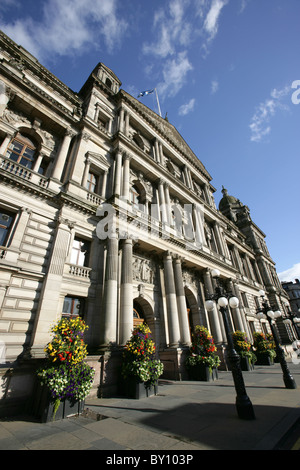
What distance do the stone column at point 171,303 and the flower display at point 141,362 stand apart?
4.41 metres

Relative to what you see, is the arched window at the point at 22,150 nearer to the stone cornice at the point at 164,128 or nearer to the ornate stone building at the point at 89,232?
the ornate stone building at the point at 89,232

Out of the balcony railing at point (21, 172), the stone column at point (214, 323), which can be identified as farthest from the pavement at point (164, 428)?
the stone column at point (214, 323)

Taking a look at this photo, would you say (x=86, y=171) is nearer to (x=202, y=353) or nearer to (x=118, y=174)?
(x=118, y=174)

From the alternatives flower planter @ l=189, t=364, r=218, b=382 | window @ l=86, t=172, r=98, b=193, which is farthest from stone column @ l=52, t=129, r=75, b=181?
flower planter @ l=189, t=364, r=218, b=382

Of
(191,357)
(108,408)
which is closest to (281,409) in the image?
(108,408)

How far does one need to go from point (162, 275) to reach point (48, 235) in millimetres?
8714

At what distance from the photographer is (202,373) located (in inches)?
451

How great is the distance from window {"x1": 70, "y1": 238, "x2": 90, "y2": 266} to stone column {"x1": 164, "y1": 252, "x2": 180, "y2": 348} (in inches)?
231

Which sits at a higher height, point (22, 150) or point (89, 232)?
point (22, 150)

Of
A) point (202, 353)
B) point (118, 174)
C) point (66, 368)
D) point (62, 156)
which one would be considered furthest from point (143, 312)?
point (62, 156)

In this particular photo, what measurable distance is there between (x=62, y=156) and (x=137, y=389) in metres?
13.3

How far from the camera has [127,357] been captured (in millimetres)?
8766

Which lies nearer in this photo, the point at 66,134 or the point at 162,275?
the point at 66,134
